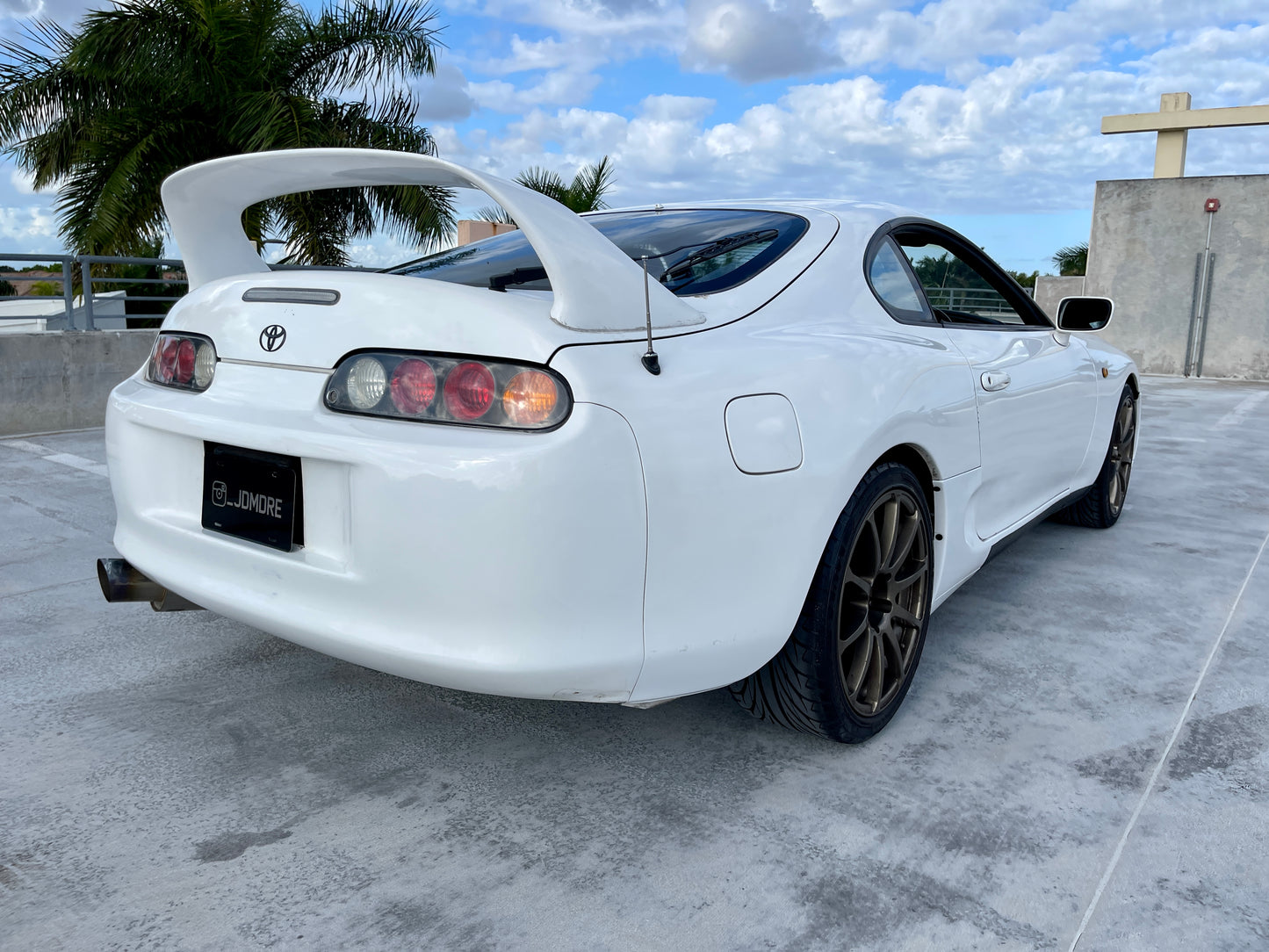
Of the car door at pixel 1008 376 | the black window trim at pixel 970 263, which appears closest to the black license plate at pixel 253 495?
the black window trim at pixel 970 263

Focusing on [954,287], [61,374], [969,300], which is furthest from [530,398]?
[61,374]

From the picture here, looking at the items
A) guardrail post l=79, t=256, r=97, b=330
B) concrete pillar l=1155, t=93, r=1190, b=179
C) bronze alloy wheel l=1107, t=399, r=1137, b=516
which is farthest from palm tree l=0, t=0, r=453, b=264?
concrete pillar l=1155, t=93, r=1190, b=179

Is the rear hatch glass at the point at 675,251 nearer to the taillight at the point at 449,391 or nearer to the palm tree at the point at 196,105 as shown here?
the taillight at the point at 449,391

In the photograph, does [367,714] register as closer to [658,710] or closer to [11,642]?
[658,710]

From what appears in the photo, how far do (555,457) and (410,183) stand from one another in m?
0.91

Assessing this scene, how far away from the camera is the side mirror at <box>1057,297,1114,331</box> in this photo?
385cm

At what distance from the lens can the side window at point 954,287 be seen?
9.80 feet

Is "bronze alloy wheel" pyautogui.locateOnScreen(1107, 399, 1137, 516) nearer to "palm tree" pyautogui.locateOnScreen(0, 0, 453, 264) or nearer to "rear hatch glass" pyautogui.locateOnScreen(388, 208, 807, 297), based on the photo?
"rear hatch glass" pyautogui.locateOnScreen(388, 208, 807, 297)

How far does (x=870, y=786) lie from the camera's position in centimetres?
221

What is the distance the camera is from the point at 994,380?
2.92m

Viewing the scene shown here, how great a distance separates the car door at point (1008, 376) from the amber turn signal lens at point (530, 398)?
1.53 meters

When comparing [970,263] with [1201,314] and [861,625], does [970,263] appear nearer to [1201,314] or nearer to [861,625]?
[861,625]

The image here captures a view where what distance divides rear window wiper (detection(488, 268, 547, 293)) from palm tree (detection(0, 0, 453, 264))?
1052 centimetres

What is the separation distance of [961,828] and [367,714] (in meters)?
1.44
